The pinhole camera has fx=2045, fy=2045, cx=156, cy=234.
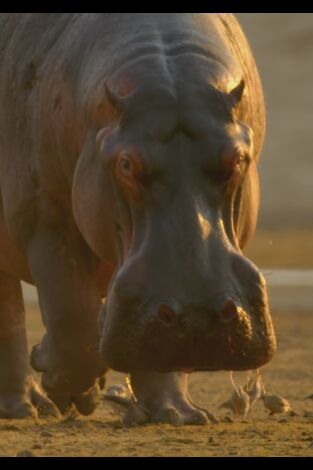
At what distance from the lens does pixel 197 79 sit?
7.29 metres

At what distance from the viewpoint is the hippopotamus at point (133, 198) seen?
6.88m

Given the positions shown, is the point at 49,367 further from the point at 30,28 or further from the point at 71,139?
the point at 30,28

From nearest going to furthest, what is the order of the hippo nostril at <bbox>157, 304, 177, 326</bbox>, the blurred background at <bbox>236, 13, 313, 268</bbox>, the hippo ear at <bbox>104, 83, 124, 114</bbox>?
1. the hippo nostril at <bbox>157, 304, 177, 326</bbox>
2. the hippo ear at <bbox>104, 83, 124, 114</bbox>
3. the blurred background at <bbox>236, 13, 313, 268</bbox>

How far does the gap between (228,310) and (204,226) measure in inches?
11.8

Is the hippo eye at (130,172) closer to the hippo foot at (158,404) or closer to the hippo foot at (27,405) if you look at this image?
the hippo foot at (158,404)

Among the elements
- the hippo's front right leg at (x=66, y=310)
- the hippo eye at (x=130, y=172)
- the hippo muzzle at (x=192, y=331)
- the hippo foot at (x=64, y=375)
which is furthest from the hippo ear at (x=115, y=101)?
the hippo foot at (x=64, y=375)

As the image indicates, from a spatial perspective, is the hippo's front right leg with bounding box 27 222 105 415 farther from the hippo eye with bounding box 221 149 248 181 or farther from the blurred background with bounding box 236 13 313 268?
the blurred background with bounding box 236 13 313 268

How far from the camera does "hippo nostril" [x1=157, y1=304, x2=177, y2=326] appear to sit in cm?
680

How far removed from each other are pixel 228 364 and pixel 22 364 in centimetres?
234

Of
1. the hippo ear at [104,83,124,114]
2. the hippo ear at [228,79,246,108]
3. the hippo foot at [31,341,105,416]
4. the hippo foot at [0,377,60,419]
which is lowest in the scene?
the hippo foot at [0,377,60,419]

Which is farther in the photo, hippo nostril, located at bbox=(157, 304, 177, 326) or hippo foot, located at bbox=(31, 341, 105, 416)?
hippo foot, located at bbox=(31, 341, 105, 416)

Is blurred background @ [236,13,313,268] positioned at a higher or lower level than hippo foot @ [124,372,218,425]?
lower

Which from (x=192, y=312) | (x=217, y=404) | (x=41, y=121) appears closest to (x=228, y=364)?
(x=192, y=312)

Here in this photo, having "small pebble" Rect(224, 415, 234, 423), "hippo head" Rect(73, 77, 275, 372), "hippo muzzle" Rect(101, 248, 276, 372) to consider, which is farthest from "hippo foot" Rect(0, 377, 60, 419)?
"hippo muzzle" Rect(101, 248, 276, 372)
